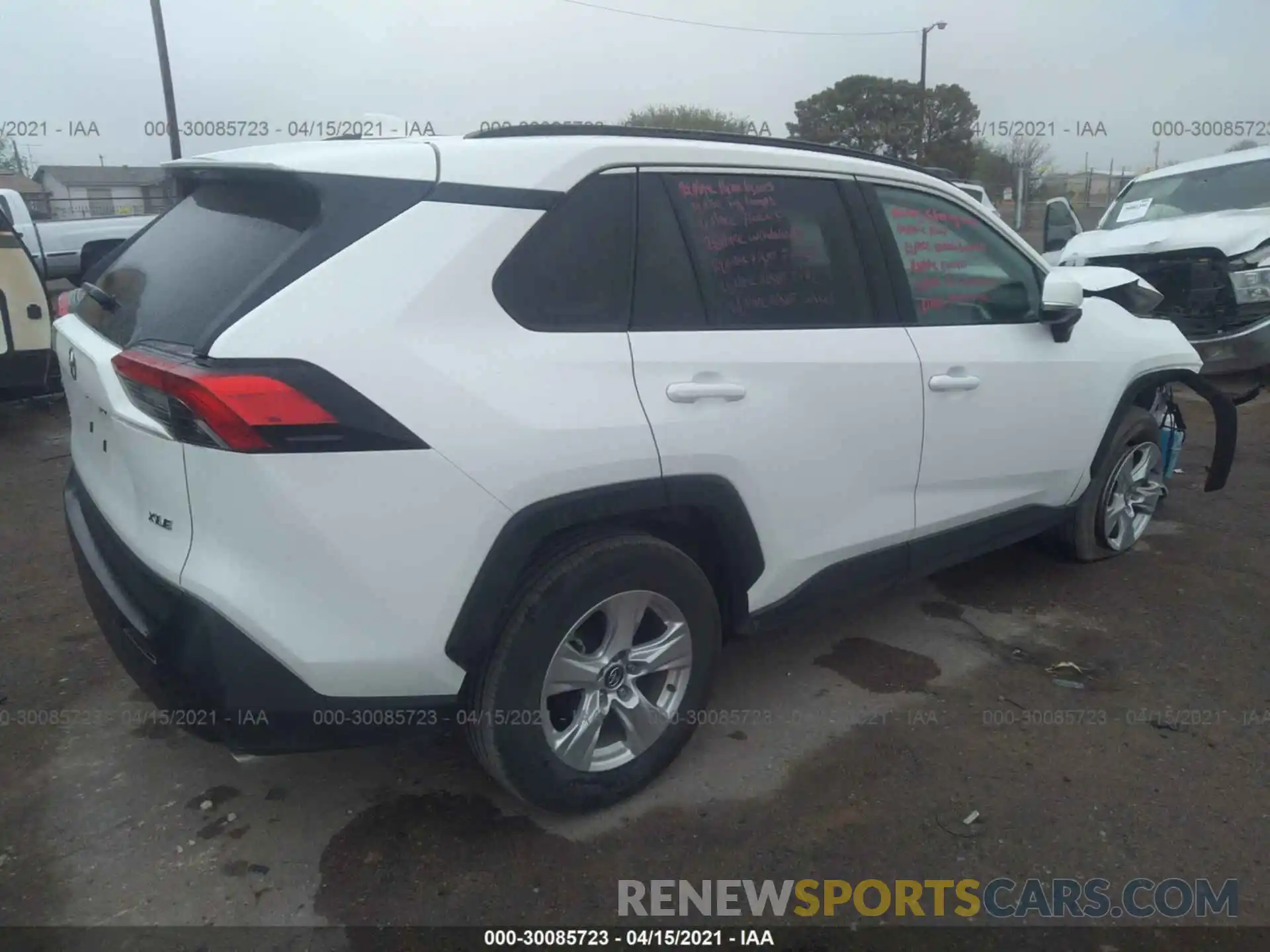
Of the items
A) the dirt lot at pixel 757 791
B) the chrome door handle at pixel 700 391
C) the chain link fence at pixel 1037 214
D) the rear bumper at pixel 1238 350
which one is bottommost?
the dirt lot at pixel 757 791

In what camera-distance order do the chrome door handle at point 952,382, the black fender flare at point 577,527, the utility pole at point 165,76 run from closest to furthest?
1. the black fender flare at point 577,527
2. the chrome door handle at point 952,382
3. the utility pole at point 165,76

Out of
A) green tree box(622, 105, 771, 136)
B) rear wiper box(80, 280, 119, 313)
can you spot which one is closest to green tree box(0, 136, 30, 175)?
green tree box(622, 105, 771, 136)

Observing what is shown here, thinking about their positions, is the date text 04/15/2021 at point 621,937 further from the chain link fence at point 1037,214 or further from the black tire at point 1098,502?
the chain link fence at point 1037,214

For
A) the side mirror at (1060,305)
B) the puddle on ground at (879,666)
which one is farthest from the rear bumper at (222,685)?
the side mirror at (1060,305)

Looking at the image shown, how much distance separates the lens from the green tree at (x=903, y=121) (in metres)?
39.1

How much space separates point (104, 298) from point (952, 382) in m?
2.62

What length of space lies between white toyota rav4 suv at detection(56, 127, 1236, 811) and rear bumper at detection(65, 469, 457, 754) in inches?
0.4

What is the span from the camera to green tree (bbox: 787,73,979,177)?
39125mm

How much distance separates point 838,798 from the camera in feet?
9.06

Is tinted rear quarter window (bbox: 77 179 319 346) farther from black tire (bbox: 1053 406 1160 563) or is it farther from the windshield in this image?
the windshield

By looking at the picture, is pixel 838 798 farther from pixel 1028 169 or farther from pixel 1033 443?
pixel 1028 169

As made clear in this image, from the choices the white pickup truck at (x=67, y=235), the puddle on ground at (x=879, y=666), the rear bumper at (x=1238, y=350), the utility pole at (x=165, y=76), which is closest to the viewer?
the puddle on ground at (x=879, y=666)

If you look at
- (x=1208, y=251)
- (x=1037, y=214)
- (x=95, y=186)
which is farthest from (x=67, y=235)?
(x=95, y=186)

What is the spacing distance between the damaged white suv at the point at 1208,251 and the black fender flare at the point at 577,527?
574 centimetres
